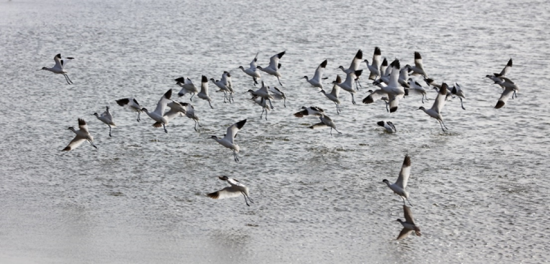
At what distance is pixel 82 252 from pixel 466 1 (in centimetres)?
2198

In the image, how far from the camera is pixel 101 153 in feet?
41.5

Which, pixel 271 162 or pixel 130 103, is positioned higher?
pixel 130 103

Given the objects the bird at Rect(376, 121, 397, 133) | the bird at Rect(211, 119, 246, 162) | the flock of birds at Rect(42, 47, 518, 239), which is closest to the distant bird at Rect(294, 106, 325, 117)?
the flock of birds at Rect(42, 47, 518, 239)

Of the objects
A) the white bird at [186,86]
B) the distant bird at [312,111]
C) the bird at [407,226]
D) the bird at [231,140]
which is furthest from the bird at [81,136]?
the bird at [407,226]

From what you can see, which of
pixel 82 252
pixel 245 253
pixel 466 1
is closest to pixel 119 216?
pixel 82 252

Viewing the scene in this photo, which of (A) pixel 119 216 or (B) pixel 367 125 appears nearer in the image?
(A) pixel 119 216

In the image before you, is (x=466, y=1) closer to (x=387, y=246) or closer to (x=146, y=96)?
(x=146, y=96)

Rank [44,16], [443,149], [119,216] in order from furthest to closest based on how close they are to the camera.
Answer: [44,16], [443,149], [119,216]

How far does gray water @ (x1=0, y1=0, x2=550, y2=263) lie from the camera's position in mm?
9148

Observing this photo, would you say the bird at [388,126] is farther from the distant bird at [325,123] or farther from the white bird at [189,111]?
the white bird at [189,111]

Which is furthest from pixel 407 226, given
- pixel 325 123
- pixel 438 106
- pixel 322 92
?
pixel 322 92

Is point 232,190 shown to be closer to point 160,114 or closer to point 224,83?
point 160,114

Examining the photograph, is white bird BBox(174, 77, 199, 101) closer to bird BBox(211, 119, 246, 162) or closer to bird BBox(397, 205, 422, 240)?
bird BBox(211, 119, 246, 162)

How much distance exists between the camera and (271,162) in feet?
39.5
